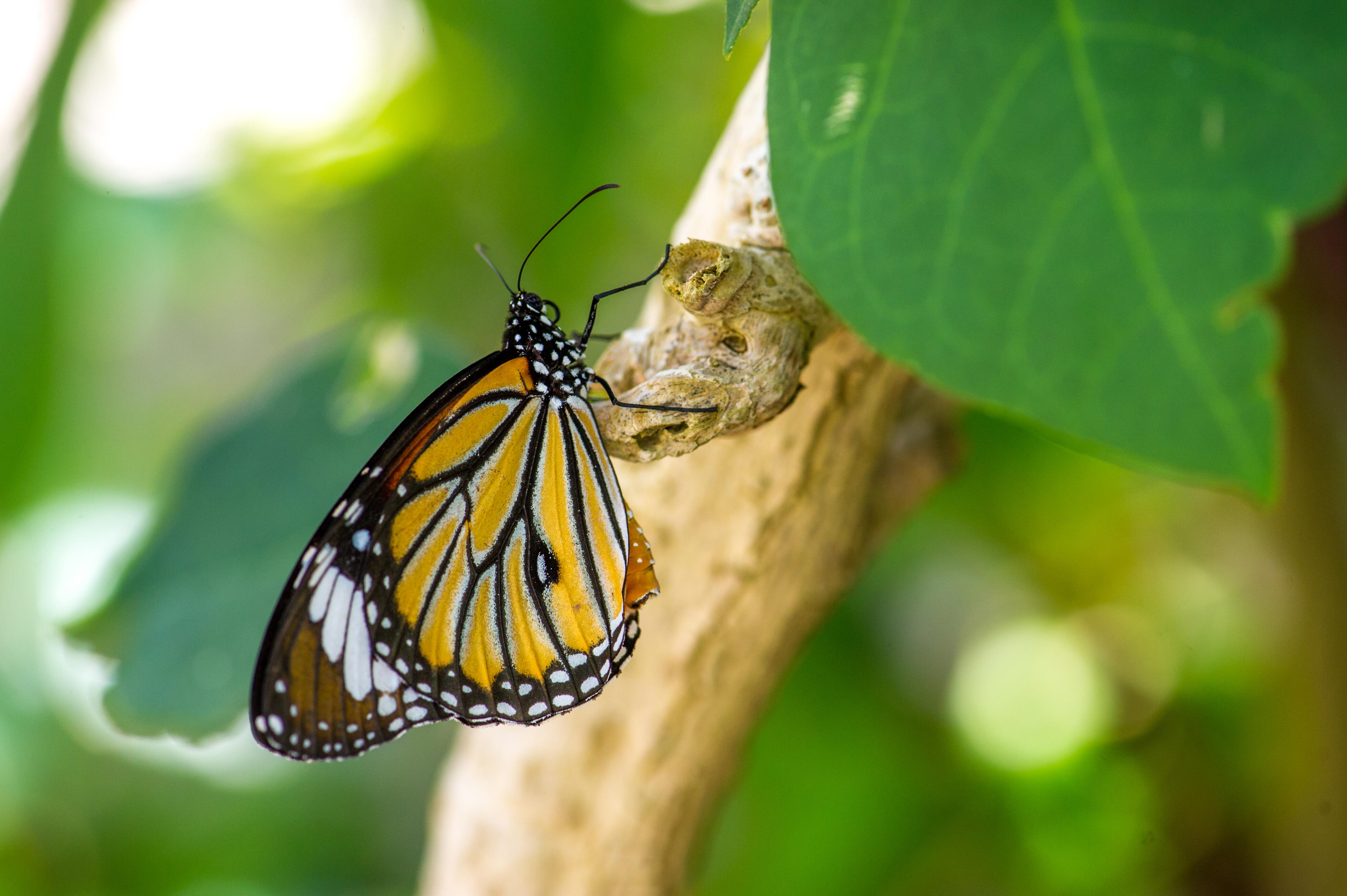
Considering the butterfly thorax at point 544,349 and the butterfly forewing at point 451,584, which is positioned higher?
the butterfly thorax at point 544,349

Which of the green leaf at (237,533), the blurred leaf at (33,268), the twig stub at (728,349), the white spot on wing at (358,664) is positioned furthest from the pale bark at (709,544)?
the blurred leaf at (33,268)

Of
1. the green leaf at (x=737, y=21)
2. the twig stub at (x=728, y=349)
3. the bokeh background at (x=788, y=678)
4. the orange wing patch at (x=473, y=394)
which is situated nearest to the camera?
the green leaf at (x=737, y=21)

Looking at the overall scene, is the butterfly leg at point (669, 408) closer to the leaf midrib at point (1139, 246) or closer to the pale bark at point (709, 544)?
the pale bark at point (709, 544)

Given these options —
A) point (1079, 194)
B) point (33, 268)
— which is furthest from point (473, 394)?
point (33, 268)

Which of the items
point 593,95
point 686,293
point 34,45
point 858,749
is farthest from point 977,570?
point 34,45

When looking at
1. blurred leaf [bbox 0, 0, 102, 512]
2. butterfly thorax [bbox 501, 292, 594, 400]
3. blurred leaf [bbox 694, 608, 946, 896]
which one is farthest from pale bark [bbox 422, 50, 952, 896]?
blurred leaf [bbox 0, 0, 102, 512]
